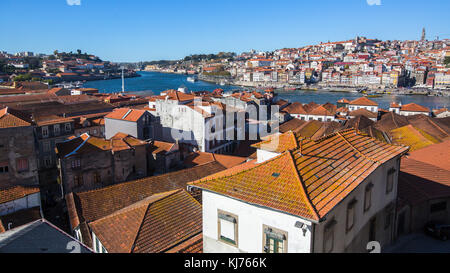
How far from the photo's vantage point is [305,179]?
14.1 feet

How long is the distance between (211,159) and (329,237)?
9.64 m

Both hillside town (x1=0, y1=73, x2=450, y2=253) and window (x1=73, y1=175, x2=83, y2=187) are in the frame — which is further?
window (x1=73, y1=175, x2=83, y2=187)

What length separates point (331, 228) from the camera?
415 cm

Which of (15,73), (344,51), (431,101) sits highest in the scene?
(344,51)

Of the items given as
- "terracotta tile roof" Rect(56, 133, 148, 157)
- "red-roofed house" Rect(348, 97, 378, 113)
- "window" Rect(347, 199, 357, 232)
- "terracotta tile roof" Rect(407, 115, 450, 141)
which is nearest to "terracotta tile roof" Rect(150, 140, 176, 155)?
"terracotta tile roof" Rect(56, 133, 148, 157)

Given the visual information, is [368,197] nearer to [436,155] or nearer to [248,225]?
[248,225]

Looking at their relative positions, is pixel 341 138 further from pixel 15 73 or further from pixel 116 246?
pixel 15 73

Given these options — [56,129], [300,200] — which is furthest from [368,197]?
[56,129]

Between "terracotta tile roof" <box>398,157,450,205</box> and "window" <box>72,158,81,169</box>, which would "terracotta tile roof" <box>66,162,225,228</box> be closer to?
"window" <box>72,158,81,169</box>

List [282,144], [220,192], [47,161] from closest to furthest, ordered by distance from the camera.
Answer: [220,192]
[282,144]
[47,161]

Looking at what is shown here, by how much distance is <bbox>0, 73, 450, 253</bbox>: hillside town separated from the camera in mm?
4172

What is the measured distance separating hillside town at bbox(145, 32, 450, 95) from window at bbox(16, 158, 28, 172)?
63.9 meters
